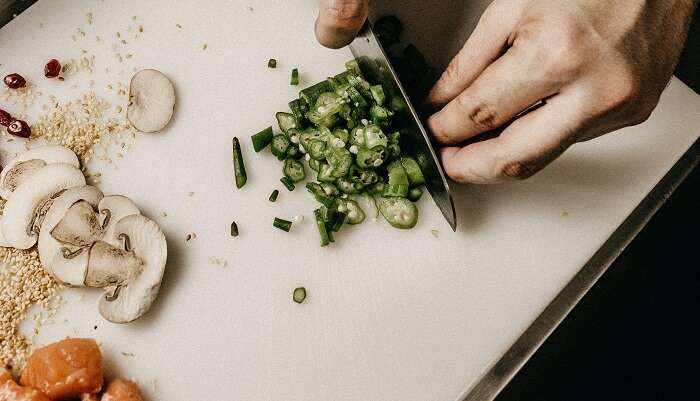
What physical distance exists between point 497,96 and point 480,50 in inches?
6.6

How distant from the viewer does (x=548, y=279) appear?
1983 millimetres

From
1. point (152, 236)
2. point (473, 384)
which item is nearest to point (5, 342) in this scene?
point (152, 236)

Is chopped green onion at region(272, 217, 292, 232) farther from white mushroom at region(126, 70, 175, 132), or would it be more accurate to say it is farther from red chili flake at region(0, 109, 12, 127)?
red chili flake at region(0, 109, 12, 127)

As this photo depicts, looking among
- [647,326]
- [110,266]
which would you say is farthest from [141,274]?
[647,326]

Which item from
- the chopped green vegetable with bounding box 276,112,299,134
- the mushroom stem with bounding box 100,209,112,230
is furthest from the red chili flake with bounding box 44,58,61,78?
the chopped green vegetable with bounding box 276,112,299,134

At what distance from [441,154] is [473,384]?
74 cm

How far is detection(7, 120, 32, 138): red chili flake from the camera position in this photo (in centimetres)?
211

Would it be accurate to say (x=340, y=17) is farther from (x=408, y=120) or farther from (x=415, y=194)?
(x=415, y=194)

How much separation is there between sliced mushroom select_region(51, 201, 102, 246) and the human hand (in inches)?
47.7

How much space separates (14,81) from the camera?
215 centimetres

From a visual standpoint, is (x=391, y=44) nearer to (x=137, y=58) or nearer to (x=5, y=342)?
(x=137, y=58)

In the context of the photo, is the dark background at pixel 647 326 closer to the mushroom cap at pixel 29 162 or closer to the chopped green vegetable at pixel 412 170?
the chopped green vegetable at pixel 412 170

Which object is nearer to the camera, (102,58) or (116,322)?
(116,322)

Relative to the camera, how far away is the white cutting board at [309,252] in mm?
1946
